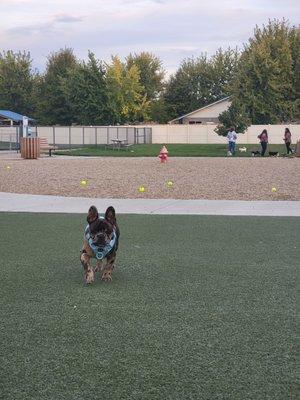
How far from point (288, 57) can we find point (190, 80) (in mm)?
20547

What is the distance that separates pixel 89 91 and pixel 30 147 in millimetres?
29071

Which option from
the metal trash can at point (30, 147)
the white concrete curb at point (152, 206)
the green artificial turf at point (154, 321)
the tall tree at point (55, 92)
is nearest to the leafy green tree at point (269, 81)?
the tall tree at point (55, 92)

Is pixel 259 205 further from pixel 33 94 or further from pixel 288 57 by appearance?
pixel 33 94

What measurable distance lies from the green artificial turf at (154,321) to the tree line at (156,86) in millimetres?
33609

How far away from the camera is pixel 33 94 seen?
230ft

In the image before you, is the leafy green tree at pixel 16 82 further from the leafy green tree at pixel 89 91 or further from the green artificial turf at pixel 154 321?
the green artificial turf at pixel 154 321

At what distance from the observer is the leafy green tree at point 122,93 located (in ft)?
199

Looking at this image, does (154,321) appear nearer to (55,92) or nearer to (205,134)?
(205,134)

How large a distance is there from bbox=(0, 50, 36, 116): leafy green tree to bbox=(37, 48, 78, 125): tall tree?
66.2 inches

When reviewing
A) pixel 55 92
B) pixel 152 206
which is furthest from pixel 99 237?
pixel 55 92

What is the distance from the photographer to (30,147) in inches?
1225

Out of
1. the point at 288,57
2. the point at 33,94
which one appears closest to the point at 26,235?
the point at 288,57

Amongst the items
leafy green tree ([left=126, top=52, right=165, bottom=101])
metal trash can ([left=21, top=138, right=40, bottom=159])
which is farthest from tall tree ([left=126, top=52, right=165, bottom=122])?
metal trash can ([left=21, top=138, right=40, bottom=159])

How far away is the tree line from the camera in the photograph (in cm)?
5634
